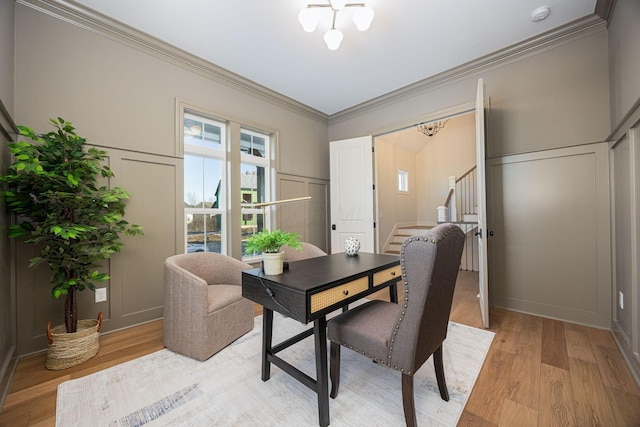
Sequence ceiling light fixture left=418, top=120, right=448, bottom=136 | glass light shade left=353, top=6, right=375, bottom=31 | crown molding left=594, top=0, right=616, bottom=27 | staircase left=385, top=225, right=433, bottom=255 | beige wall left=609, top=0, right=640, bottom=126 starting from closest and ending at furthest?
beige wall left=609, top=0, right=640, bottom=126
glass light shade left=353, top=6, right=375, bottom=31
crown molding left=594, top=0, right=616, bottom=27
ceiling light fixture left=418, top=120, right=448, bottom=136
staircase left=385, top=225, right=433, bottom=255

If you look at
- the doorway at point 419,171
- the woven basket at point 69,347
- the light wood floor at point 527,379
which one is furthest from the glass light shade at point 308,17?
the doorway at point 419,171

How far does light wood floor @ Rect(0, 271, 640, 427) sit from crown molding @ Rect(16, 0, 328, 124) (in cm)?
288

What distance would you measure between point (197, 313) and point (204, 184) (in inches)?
69.8

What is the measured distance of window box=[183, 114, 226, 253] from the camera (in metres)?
3.08

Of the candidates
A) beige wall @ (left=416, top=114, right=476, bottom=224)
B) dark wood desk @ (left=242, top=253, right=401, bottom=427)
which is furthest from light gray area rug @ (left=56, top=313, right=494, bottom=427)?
beige wall @ (left=416, top=114, right=476, bottom=224)

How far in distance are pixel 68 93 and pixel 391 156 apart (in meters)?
5.70

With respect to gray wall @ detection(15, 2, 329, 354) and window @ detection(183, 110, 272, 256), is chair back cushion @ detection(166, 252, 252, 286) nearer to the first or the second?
gray wall @ detection(15, 2, 329, 354)

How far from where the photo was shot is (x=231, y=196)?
3.35 m

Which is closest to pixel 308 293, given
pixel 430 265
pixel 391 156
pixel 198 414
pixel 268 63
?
pixel 430 265

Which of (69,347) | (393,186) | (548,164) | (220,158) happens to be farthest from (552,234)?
(69,347)

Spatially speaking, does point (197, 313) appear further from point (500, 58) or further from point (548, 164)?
point (500, 58)

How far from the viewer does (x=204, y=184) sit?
3.22 m

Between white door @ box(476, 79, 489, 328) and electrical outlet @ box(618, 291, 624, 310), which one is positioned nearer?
electrical outlet @ box(618, 291, 624, 310)

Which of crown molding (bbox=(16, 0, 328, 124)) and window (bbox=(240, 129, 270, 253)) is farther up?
crown molding (bbox=(16, 0, 328, 124))
